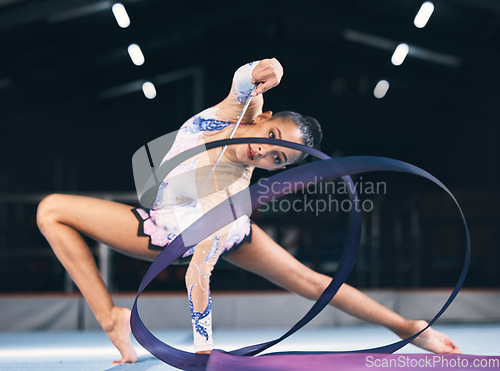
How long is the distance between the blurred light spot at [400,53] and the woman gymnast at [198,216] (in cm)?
519

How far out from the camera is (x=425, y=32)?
6234 mm

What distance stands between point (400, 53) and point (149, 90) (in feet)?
15.1

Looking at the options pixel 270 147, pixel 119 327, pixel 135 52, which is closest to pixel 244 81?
pixel 270 147

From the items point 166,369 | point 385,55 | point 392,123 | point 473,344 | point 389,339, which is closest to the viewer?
point 166,369

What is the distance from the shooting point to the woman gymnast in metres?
1.73


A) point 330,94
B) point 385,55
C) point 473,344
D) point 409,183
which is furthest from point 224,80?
point 473,344

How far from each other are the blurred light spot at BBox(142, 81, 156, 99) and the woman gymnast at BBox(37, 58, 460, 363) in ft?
24.1

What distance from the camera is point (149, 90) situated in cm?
953

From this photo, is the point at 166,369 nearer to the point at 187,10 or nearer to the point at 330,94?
the point at 187,10

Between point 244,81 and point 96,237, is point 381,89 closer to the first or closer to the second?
point 244,81

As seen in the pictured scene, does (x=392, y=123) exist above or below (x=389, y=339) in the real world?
above

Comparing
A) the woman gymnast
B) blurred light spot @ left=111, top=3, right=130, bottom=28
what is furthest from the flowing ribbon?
blurred light spot @ left=111, top=3, right=130, bottom=28

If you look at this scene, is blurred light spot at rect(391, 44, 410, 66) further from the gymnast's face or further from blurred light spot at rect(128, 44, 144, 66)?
the gymnast's face

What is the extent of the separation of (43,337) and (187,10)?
4.74 meters
